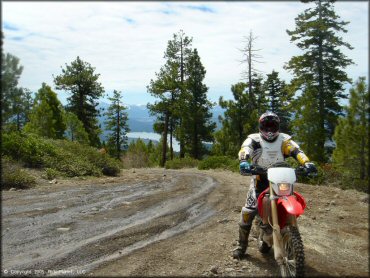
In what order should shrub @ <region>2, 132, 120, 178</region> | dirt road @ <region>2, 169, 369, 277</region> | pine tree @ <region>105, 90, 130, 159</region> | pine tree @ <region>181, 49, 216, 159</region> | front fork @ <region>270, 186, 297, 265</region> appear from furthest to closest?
pine tree @ <region>105, 90, 130, 159</region> < pine tree @ <region>181, 49, 216, 159</region> < shrub @ <region>2, 132, 120, 178</region> < dirt road @ <region>2, 169, 369, 277</region> < front fork @ <region>270, 186, 297, 265</region>

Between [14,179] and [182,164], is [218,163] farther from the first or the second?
[14,179]

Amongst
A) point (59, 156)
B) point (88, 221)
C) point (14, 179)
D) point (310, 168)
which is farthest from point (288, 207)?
point (59, 156)

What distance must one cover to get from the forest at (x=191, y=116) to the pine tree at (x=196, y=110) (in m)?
0.11

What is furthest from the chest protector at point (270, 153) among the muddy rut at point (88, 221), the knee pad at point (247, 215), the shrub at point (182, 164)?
the shrub at point (182, 164)

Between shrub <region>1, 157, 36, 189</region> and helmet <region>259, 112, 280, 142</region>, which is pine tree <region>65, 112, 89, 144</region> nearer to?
shrub <region>1, 157, 36, 189</region>

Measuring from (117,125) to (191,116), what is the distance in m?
18.5

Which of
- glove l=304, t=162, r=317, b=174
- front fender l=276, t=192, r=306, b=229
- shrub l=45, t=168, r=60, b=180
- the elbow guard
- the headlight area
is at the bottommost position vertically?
shrub l=45, t=168, r=60, b=180

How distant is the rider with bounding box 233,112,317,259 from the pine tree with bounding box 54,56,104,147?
130 ft

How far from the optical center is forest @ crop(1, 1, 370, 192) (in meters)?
15.3

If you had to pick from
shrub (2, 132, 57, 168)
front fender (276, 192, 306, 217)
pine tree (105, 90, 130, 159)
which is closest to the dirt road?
front fender (276, 192, 306, 217)

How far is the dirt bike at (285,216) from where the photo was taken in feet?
14.7

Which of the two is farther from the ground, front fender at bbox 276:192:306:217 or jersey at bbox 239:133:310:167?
jersey at bbox 239:133:310:167

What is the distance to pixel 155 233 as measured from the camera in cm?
767

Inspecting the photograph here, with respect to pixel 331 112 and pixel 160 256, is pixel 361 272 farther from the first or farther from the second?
pixel 331 112
